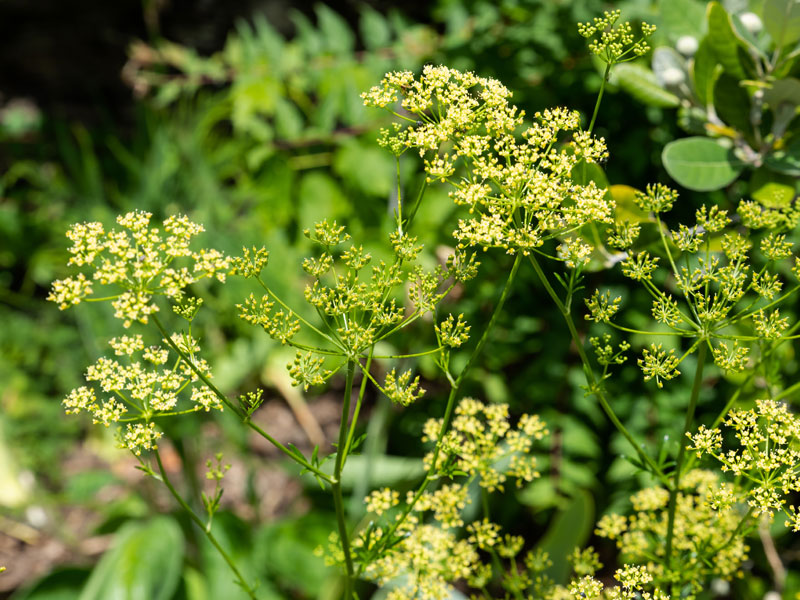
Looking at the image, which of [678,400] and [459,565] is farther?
[678,400]

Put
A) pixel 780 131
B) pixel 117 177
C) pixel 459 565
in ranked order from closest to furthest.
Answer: pixel 459 565 → pixel 780 131 → pixel 117 177

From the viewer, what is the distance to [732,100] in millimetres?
1261

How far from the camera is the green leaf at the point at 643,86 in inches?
51.4

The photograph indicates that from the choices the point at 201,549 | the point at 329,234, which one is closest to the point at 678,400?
the point at 329,234

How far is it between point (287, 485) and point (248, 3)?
2341mm

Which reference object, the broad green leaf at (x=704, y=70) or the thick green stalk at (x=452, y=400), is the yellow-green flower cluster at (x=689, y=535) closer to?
the thick green stalk at (x=452, y=400)

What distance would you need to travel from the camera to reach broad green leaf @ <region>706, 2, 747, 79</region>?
115cm

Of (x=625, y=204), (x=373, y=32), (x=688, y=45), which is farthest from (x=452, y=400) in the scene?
(x=373, y=32)

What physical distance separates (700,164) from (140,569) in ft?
5.74

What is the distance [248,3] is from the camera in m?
3.78

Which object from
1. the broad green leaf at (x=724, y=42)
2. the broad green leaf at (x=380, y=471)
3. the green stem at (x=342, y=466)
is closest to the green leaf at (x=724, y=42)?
the broad green leaf at (x=724, y=42)

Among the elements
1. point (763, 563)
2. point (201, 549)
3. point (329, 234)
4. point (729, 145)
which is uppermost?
point (729, 145)

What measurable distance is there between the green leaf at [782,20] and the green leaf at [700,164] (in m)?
0.18

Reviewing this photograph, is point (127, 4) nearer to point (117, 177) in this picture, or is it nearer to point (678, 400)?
point (117, 177)
